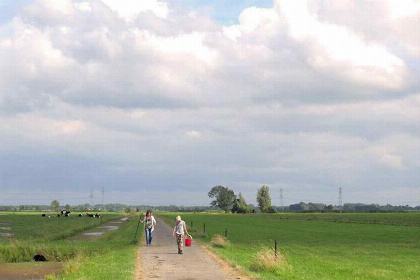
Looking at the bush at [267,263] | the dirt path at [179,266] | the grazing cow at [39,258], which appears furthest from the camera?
the grazing cow at [39,258]

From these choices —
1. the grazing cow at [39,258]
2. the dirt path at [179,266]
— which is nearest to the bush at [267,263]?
the dirt path at [179,266]

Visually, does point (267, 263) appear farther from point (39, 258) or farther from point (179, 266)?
point (39, 258)

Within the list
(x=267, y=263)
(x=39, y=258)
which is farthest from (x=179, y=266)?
(x=39, y=258)

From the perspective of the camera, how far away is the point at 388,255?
38.1 m

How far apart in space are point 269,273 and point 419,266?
1318 cm

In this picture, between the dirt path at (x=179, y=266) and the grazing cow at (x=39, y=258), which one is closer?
the dirt path at (x=179, y=266)

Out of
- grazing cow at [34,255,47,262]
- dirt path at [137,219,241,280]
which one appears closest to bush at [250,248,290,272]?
dirt path at [137,219,241,280]

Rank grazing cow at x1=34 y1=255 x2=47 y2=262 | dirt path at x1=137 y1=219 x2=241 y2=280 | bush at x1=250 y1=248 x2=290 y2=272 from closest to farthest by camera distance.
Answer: dirt path at x1=137 y1=219 x2=241 y2=280
bush at x1=250 y1=248 x2=290 y2=272
grazing cow at x1=34 y1=255 x2=47 y2=262

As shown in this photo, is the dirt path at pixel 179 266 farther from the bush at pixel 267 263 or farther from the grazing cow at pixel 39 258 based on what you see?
the grazing cow at pixel 39 258

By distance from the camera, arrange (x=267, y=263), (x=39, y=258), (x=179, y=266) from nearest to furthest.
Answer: (x=267, y=263)
(x=179, y=266)
(x=39, y=258)

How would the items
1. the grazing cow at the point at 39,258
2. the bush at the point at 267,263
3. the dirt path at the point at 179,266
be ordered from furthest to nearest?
the grazing cow at the point at 39,258 < the bush at the point at 267,263 < the dirt path at the point at 179,266

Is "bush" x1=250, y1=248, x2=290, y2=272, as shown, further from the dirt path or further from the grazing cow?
the grazing cow

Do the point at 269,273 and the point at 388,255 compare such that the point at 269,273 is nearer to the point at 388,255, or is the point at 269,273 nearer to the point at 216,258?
the point at 216,258

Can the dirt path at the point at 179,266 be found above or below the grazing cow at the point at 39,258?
above
